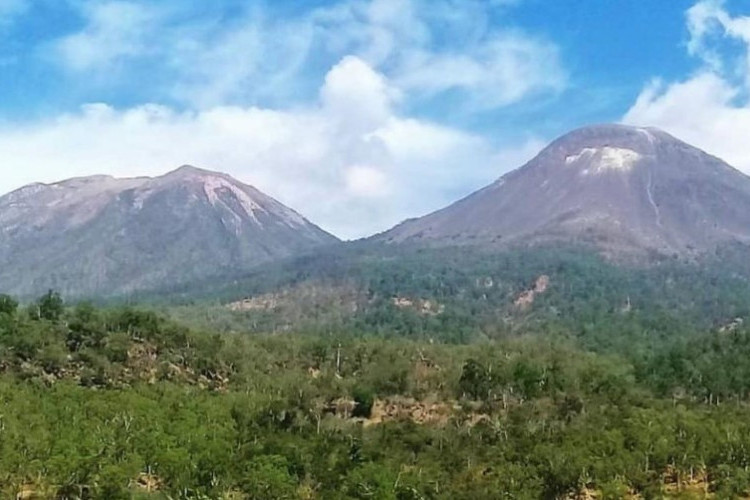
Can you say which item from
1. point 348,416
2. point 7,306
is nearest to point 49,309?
point 7,306

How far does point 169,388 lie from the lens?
102m

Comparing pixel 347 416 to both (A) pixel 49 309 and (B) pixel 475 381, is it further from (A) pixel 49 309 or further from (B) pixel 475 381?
(A) pixel 49 309

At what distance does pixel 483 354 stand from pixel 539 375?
78.2ft

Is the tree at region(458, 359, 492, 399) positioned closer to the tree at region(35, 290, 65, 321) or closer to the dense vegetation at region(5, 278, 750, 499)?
the dense vegetation at region(5, 278, 750, 499)

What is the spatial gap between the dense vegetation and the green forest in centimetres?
23

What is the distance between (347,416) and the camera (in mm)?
109750

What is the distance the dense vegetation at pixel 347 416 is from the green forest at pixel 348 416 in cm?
23

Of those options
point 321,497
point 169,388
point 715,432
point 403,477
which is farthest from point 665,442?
point 169,388

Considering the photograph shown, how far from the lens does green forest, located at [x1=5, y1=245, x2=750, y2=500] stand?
7250 centimetres

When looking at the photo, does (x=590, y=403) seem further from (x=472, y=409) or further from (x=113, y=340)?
(x=113, y=340)

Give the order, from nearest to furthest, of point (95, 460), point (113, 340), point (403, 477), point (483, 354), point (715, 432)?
point (95, 460) < point (403, 477) < point (715, 432) < point (113, 340) < point (483, 354)

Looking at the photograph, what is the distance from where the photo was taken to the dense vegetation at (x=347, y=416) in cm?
7262

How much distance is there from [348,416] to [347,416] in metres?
0.34

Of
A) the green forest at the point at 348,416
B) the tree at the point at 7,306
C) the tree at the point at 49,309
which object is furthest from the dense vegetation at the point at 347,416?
the tree at the point at 7,306
